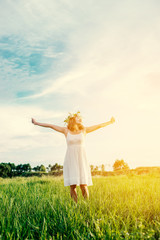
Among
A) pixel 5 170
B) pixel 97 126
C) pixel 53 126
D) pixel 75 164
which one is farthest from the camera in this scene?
pixel 5 170

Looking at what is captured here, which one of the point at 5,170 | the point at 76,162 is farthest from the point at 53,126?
the point at 5,170

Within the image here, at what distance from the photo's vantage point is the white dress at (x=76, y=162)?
4879mm

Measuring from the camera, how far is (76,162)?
4941mm

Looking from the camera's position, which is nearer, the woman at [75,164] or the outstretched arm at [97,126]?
the woman at [75,164]

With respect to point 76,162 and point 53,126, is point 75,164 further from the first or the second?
point 53,126

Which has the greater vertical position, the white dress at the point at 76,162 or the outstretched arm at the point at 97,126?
the outstretched arm at the point at 97,126

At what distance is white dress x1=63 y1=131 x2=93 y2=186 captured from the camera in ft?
16.0

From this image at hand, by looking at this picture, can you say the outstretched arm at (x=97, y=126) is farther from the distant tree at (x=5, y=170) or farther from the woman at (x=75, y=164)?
the distant tree at (x=5, y=170)

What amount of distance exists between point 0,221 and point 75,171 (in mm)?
1892

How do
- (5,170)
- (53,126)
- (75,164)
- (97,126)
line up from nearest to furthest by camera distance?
(75,164)
(53,126)
(97,126)
(5,170)

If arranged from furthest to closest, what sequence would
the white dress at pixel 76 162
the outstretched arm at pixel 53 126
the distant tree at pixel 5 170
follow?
the distant tree at pixel 5 170 → the outstretched arm at pixel 53 126 → the white dress at pixel 76 162

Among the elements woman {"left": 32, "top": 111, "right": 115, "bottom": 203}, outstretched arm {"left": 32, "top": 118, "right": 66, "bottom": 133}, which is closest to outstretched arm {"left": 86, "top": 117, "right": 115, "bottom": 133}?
Answer: woman {"left": 32, "top": 111, "right": 115, "bottom": 203}

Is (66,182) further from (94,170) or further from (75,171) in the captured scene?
(94,170)

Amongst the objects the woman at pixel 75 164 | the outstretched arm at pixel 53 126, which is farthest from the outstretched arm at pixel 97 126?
the outstretched arm at pixel 53 126
